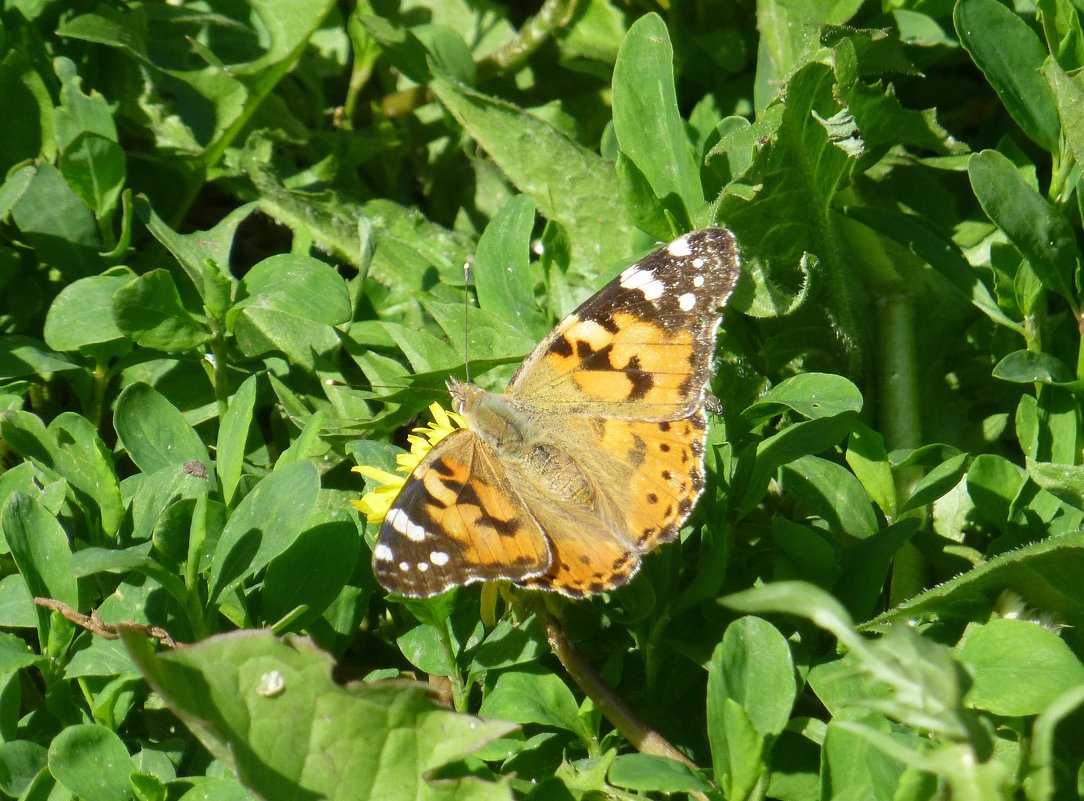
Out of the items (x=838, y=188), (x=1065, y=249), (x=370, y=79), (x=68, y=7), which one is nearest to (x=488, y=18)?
(x=370, y=79)

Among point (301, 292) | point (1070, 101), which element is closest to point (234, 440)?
point (301, 292)

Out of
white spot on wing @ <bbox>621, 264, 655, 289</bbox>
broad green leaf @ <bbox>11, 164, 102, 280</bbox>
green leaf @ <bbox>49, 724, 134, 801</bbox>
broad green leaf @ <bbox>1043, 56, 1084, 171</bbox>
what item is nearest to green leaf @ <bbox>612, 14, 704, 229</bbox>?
white spot on wing @ <bbox>621, 264, 655, 289</bbox>

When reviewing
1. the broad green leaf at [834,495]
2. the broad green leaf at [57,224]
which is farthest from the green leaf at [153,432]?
the broad green leaf at [834,495]

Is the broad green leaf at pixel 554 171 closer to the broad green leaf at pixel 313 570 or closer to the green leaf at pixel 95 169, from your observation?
the green leaf at pixel 95 169

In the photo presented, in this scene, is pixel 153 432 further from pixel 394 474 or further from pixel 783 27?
pixel 783 27

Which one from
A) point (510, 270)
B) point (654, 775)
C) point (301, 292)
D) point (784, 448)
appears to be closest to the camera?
point (654, 775)
